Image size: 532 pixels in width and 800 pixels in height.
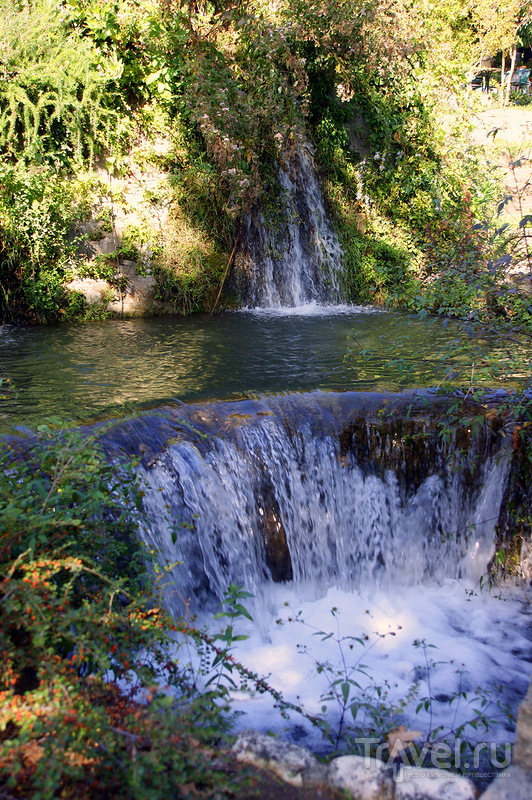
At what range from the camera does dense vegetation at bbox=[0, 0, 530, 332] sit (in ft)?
30.2

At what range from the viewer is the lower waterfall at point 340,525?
170 inches

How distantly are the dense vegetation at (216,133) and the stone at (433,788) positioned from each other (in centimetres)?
644

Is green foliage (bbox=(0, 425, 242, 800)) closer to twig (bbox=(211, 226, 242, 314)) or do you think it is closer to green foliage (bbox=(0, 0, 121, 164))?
twig (bbox=(211, 226, 242, 314))

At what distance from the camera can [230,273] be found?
1048 cm

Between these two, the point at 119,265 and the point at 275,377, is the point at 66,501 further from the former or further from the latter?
the point at 119,265

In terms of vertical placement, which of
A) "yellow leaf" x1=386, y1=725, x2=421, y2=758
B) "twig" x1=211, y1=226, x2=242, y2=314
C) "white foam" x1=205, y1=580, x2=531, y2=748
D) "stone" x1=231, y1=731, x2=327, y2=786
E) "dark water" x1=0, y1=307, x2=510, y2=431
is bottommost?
"white foam" x1=205, y1=580, x2=531, y2=748

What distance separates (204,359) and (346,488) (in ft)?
8.62

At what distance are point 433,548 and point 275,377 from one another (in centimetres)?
223

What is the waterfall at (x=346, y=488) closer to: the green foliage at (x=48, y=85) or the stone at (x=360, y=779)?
the stone at (x=360, y=779)

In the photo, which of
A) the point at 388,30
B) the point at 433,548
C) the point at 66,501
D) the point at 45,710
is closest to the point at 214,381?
the point at 433,548

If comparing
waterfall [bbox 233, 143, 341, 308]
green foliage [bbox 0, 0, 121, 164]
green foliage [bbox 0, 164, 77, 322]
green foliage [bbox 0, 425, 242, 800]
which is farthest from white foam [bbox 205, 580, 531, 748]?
green foliage [bbox 0, 0, 121, 164]

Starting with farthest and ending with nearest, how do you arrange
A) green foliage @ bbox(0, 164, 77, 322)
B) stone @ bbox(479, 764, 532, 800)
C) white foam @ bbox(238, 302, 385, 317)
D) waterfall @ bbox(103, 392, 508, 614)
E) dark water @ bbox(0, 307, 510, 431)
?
white foam @ bbox(238, 302, 385, 317)
green foliage @ bbox(0, 164, 77, 322)
dark water @ bbox(0, 307, 510, 431)
waterfall @ bbox(103, 392, 508, 614)
stone @ bbox(479, 764, 532, 800)

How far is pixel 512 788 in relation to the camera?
221 centimetres

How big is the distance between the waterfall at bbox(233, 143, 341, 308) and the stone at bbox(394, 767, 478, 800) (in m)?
8.57
